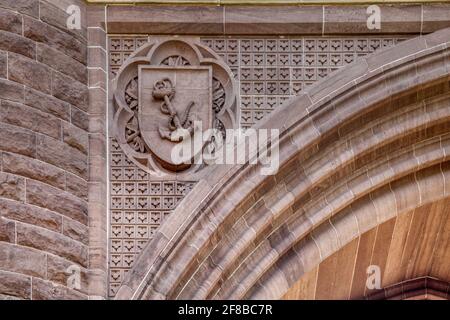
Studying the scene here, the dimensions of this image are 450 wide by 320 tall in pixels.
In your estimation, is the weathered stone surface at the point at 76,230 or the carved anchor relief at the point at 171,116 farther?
the carved anchor relief at the point at 171,116

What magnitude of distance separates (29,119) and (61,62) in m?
0.58

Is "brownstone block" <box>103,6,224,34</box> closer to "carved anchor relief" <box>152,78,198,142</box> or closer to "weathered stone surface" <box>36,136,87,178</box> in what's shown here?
"carved anchor relief" <box>152,78,198,142</box>

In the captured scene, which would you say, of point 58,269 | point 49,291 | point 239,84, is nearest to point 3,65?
point 58,269

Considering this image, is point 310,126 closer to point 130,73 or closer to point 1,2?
point 130,73

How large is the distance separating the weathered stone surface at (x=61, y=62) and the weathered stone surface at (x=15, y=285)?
161cm

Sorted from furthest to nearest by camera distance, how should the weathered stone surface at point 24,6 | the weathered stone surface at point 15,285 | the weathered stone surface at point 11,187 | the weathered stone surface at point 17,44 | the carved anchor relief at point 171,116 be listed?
the carved anchor relief at point 171,116, the weathered stone surface at point 24,6, the weathered stone surface at point 17,44, the weathered stone surface at point 11,187, the weathered stone surface at point 15,285

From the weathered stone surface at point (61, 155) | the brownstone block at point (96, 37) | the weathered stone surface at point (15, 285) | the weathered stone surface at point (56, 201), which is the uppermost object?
the brownstone block at point (96, 37)

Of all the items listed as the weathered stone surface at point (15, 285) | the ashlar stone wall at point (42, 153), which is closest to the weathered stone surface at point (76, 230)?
the ashlar stone wall at point (42, 153)

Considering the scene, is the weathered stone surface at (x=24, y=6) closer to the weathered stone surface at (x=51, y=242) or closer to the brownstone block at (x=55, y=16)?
the brownstone block at (x=55, y=16)

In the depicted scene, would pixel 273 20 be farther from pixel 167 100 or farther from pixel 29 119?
pixel 29 119

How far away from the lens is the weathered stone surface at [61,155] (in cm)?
1140

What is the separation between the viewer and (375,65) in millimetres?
12062

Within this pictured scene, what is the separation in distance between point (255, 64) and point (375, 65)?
881mm
